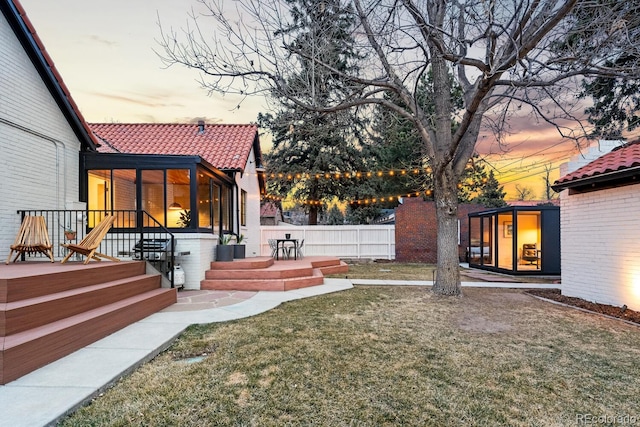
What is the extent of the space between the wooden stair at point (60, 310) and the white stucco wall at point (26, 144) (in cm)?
281

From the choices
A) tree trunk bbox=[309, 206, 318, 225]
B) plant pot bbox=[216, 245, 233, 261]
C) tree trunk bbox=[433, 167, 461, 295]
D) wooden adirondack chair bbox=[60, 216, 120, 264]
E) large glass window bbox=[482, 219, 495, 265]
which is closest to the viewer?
wooden adirondack chair bbox=[60, 216, 120, 264]

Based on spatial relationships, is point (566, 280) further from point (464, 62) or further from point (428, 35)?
point (428, 35)

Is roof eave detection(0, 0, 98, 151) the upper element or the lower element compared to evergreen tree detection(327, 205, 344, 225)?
upper

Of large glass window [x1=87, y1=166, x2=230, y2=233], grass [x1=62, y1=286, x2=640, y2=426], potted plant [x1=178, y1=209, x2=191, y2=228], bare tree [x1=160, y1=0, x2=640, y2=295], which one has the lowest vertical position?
grass [x1=62, y1=286, x2=640, y2=426]

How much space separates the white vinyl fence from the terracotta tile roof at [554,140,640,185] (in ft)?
31.4

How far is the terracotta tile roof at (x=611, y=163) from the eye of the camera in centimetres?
601

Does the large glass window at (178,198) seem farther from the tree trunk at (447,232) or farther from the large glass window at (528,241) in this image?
the large glass window at (528,241)

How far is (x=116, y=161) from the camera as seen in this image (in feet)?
27.7

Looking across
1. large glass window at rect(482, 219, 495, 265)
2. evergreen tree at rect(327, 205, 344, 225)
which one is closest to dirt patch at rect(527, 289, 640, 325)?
large glass window at rect(482, 219, 495, 265)

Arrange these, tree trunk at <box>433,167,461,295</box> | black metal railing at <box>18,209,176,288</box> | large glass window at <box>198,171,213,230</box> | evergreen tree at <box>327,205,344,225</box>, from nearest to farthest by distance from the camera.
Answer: black metal railing at <box>18,209,176,288</box> < tree trunk at <box>433,167,461,295</box> < large glass window at <box>198,171,213,230</box> < evergreen tree at <box>327,205,344,225</box>

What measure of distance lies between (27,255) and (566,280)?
37.4ft

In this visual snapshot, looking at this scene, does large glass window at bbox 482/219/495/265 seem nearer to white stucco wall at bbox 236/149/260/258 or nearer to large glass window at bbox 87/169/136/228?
white stucco wall at bbox 236/149/260/258

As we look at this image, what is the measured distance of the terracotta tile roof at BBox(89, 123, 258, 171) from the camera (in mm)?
11852

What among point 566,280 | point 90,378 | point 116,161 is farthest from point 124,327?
point 566,280
